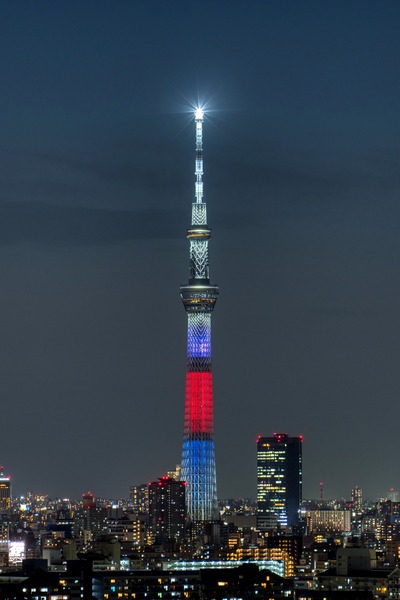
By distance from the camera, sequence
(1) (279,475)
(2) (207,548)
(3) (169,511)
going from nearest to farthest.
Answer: (2) (207,548) → (3) (169,511) → (1) (279,475)

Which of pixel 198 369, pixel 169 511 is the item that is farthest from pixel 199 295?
pixel 169 511

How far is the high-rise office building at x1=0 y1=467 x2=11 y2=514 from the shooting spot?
11669 centimetres

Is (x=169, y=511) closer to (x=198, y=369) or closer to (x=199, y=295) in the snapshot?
(x=198, y=369)

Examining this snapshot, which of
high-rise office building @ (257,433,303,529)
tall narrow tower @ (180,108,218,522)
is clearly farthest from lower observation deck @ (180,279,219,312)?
high-rise office building @ (257,433,303,529)

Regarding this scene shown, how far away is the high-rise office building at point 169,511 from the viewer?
9762cm

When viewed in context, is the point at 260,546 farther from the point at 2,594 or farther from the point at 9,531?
the point at 2,594

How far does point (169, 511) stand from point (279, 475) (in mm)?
26644

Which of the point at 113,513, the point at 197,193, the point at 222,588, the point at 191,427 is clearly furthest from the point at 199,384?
the point at 222,588

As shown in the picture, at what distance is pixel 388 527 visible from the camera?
339 feet

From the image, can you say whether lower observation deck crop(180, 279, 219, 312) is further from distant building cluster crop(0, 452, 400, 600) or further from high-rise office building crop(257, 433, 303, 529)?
high-rise office building crop(257, 433, 303, 529)

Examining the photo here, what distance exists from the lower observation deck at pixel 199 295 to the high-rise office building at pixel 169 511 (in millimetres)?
8277

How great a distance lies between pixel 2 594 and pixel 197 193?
40.4 m

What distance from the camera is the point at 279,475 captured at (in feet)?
410

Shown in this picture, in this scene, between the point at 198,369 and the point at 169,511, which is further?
the point at 169,511
